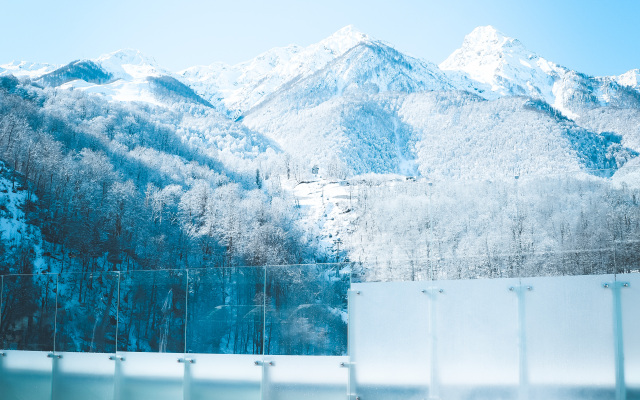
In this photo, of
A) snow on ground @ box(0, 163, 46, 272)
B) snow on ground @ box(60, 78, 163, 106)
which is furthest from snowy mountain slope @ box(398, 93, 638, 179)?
snow on ground @ box(60, 78, 163, 106)

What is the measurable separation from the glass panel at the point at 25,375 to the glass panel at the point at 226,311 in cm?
263

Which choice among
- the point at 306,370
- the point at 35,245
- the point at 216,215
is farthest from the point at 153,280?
the point at 216,215

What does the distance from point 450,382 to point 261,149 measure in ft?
349

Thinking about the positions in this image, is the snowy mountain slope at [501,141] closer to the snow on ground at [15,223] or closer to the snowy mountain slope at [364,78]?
the snowy mountain slope at [364,78]

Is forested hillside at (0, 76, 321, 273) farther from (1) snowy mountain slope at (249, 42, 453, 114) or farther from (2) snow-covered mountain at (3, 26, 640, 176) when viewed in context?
(1) snowy mountain slope at (249, 42, 453, 114)

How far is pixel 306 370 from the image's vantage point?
24.4 ft

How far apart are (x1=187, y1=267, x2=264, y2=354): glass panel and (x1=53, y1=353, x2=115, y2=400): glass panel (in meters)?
1.43

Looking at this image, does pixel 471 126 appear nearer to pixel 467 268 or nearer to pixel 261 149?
pixel 261 149

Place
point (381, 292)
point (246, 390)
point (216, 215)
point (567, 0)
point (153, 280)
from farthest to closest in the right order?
point (216, 215) → point (567, 0) → point (153, 280) → point (246, 390) → point (381, 292)

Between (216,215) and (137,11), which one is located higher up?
(137,11)

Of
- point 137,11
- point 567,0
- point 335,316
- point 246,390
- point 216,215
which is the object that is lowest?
point 246,390

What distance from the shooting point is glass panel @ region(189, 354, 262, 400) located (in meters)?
7.75

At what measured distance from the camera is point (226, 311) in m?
8.16

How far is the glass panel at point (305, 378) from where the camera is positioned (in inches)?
284
